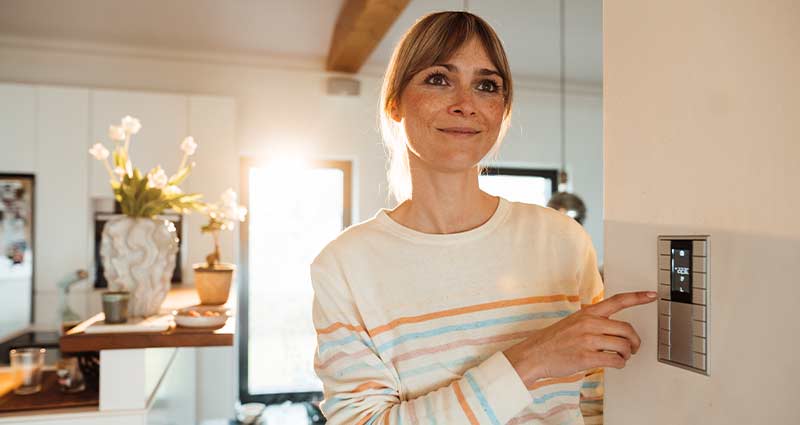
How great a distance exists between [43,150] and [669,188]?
393cm

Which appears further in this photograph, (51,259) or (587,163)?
(587,163)

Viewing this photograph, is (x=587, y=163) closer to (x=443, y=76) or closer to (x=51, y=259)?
(x=51, y=259)

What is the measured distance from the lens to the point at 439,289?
101cm

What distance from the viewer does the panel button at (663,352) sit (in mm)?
727

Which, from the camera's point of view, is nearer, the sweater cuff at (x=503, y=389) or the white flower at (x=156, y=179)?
the sweater cuff at (x=503, y=389)

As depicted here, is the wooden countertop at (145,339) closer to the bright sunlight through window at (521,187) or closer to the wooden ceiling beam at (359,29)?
the wooden ceiling beam at (359,29)

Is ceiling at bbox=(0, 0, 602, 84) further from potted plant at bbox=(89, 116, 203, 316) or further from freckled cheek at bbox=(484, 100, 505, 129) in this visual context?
freckled cheek at bbox=(484, 100, 505, 129)

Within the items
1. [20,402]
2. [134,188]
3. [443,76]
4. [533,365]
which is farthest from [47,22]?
[533,365]

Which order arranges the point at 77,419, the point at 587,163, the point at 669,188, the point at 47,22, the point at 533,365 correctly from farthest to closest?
the point at 587,163 → the point at 47,22 → the point at 77,419 → the point at 533,365 → the point at 669,188

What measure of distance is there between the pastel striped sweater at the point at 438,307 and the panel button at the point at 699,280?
0.35 m

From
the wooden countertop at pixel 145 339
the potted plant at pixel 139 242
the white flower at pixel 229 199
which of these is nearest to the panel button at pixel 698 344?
the wooden countertop at pixel 145 339

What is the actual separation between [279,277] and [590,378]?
11.9ft

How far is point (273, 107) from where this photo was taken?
4387 millimetres

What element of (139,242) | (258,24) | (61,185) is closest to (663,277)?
(139,242)
